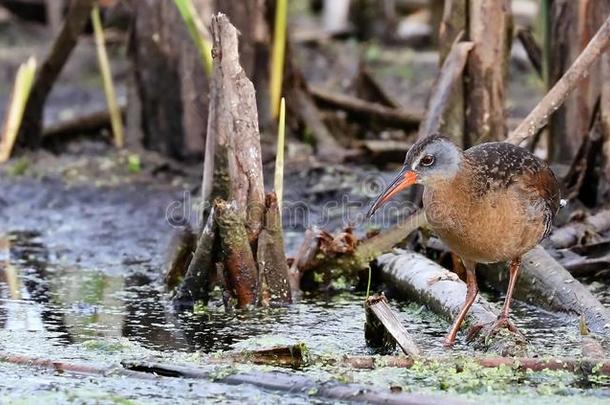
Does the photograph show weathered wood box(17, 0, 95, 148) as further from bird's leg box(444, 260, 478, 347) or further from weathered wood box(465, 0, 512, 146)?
bird's leg box(444, 260, 478, 347)

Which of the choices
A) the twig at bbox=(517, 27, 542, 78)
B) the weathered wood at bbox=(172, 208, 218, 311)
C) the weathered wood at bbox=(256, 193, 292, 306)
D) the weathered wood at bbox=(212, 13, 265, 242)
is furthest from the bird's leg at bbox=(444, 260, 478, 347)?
the twig at bbox=(517, 27, 542, 78)

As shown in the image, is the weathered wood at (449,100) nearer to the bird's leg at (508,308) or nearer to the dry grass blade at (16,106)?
the bird's leg at (508,308)

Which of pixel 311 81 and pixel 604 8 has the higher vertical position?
pixel 604 8

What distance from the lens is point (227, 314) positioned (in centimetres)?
661

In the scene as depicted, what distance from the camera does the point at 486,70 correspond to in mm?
7867

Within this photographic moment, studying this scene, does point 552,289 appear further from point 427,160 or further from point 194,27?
point 194,27

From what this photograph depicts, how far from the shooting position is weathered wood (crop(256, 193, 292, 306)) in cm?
669

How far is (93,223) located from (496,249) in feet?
13.3

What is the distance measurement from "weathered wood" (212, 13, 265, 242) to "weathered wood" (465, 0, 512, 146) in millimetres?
1801

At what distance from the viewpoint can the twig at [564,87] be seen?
6.96m

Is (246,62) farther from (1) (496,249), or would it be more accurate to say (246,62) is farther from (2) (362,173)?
(1) (496,249)

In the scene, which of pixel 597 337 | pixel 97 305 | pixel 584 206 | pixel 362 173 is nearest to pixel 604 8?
pixel 584 206

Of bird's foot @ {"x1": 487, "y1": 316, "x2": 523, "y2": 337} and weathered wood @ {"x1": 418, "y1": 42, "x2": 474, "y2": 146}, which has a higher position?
weathered wood @ {"x1": 418, "y1": 42, "x2": 474, "y2": 146}

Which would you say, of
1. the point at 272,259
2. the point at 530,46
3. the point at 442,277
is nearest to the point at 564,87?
the point at 442,277
